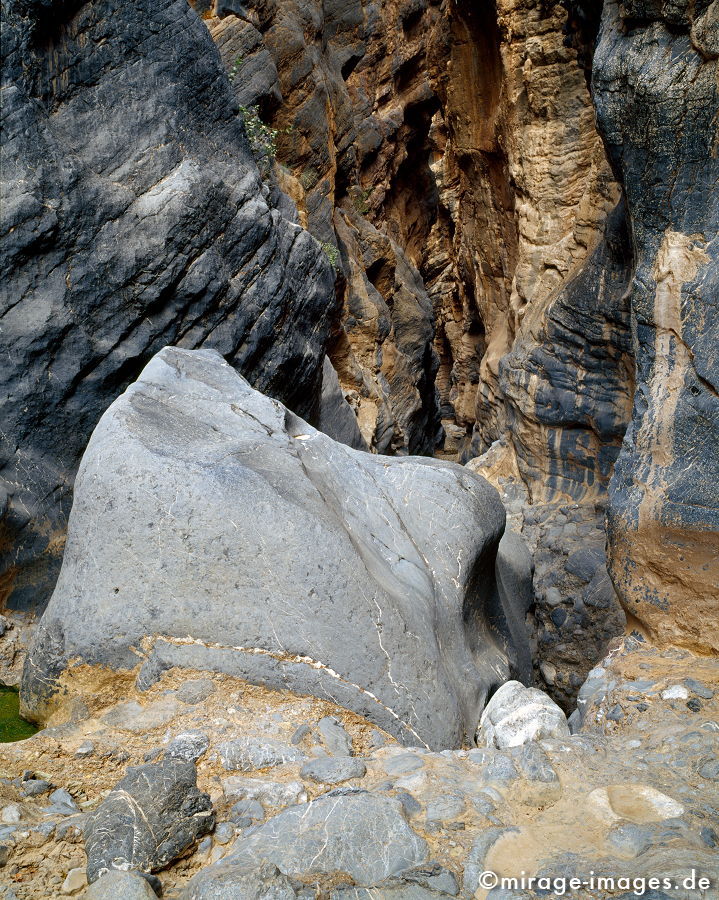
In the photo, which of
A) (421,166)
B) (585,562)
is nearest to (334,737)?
(585,562)

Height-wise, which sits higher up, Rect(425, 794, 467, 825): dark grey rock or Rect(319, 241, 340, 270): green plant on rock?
Rect(319, 241, 340, 270): green plant on rock

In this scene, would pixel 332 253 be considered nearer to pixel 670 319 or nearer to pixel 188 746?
pixel 670 319

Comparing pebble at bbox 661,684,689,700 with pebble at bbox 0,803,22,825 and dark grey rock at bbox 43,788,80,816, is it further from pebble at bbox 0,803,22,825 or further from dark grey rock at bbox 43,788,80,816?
pebble at bbox 0,803,22,825

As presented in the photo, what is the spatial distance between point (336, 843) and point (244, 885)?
379mm

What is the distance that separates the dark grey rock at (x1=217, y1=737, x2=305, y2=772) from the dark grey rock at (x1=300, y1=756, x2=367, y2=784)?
0.13 metres

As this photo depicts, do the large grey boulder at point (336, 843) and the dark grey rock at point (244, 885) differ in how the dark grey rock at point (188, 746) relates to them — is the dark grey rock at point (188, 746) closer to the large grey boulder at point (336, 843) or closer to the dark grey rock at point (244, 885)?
the large grey boulder at point (336, 843)

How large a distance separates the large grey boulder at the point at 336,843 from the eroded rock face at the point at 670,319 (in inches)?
106

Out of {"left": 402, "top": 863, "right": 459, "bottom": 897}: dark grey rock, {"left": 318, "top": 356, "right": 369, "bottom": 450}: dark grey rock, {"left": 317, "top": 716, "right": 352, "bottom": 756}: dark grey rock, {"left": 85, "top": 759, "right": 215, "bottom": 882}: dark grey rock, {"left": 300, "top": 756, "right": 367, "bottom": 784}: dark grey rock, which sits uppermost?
{"left": 85, "top": 759, "right": 215, "bottom": 882}: dark grey rock

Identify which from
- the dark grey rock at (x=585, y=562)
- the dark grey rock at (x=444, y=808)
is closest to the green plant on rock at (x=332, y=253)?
the dark grey rock at (x=585, y=562)

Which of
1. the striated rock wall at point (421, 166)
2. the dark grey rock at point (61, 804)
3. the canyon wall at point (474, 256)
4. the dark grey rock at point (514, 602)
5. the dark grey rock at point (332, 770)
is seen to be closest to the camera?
the dark grey rock at point (61, 804)

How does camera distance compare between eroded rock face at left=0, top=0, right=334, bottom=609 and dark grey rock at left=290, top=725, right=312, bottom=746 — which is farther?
eroded rock face at left=0, top=0, right=334, bottom=609

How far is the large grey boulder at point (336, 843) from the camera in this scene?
238 centimetres

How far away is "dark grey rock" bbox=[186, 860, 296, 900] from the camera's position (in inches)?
86.0

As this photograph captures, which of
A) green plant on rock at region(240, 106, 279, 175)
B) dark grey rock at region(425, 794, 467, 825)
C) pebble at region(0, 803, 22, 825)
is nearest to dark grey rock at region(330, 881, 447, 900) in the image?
dark grey rock at region(425, 794, 467, 825)
